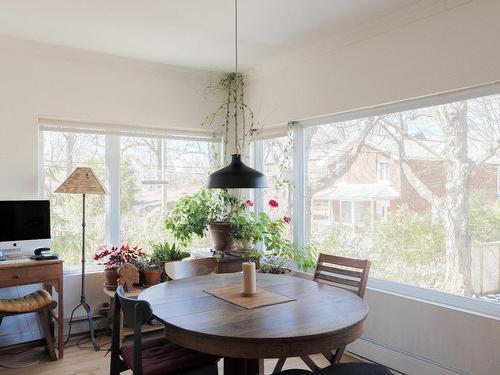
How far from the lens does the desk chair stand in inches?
123

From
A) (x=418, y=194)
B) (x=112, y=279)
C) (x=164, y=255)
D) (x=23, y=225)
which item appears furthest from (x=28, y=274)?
(x=418, y=194)

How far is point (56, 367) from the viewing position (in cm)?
323

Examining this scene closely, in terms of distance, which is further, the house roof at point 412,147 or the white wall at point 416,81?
the house roof at point 412,147

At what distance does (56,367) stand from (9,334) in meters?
0.67

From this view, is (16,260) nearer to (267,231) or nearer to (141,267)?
(141,267)

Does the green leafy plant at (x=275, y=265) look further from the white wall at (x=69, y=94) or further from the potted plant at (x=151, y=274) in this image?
the white wall at (x=69, y=94)

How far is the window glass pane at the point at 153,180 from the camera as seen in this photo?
432 centimetres

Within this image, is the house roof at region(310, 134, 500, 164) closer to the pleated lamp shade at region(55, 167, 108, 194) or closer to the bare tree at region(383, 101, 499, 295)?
the bare tree at region(383, 101, 499, 295)

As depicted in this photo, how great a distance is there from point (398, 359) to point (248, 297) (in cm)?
145

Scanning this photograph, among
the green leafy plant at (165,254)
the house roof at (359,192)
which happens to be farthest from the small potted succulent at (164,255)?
the house roof at (359,192)

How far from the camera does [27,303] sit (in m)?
3.22

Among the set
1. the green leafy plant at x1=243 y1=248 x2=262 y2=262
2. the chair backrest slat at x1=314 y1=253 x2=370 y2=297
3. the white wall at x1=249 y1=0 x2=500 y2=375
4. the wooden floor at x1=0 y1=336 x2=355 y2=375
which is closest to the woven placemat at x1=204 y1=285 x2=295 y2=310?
the chair backrest slat at x1=314 y1=253 x2=370 y2=297

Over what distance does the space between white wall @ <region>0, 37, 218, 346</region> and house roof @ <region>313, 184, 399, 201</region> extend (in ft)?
5.74

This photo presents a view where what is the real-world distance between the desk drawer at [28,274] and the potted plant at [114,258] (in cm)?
45
